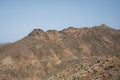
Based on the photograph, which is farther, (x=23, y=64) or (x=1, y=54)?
(x=1, y=54)

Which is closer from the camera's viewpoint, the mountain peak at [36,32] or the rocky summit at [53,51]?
the rocky summit at [53,51]

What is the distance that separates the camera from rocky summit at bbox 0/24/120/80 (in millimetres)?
36031

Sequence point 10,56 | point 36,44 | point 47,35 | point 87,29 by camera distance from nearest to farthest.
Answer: point 10,56 < point 36,44 < point 47,35 < point 87,29

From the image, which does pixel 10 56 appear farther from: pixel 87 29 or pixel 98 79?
pixel 98 79

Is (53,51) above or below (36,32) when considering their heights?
below

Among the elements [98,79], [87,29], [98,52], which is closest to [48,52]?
[98,52]

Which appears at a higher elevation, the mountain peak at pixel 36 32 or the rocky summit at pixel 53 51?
the mountain peak at pixel 36 32

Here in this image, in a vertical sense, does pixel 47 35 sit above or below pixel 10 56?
above

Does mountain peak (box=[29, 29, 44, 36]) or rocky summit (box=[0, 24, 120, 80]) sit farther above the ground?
mountain peak (box=[29, 29, 44, 36])

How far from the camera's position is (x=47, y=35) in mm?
45438

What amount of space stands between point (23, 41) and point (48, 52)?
6419 mm

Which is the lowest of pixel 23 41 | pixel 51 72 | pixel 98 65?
pixel 51 72

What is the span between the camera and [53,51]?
41.0 m

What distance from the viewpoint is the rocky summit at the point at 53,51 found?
36031mm
